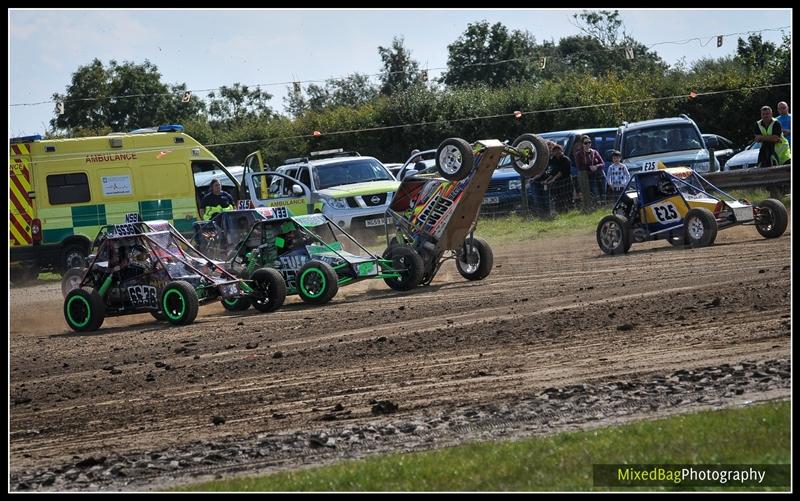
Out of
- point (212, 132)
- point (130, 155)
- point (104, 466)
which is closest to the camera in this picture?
point (104, 466)

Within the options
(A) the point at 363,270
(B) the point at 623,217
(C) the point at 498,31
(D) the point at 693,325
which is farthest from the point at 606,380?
(C) the point at 498,31

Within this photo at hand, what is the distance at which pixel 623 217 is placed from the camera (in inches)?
737

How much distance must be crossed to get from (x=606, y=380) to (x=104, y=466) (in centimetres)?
381

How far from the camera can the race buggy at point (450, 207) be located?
1614 cm

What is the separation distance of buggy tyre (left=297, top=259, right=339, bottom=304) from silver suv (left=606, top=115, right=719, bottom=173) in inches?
411

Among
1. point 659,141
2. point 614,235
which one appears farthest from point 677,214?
point 659,141

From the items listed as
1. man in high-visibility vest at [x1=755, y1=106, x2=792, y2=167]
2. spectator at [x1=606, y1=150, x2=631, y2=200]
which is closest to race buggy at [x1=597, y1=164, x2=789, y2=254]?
man in high-visibility vest at [x1=755, y1=106, x2=792, y2=167]

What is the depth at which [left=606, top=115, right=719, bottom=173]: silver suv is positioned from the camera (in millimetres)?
24672

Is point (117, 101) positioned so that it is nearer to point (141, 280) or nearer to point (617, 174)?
point (617, 174)

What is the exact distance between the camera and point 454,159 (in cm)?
1619

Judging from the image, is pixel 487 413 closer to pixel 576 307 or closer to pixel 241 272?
pixel 576 307

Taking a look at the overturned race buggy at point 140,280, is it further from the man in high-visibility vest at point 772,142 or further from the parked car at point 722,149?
the parked car at point 722,149

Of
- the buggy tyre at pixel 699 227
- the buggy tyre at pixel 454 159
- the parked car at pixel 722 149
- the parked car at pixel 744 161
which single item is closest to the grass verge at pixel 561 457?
the buggy tyre at pixel 454 159

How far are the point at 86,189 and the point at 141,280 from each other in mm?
8975
